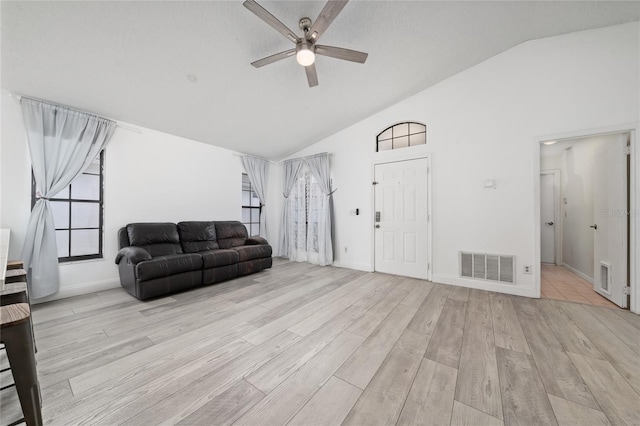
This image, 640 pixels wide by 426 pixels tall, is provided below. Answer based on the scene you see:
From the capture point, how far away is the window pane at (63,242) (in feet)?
9.56

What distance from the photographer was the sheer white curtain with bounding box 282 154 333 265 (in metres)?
4.58

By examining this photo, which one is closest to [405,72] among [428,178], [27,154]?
[428,178]

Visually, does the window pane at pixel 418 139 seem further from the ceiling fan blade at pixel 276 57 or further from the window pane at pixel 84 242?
the window pane at pixel 84 242

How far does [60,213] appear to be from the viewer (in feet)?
9.61

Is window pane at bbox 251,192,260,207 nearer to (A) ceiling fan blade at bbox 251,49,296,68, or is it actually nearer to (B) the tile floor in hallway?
(A) ceiling fan blade at bbox 251,49,296,68

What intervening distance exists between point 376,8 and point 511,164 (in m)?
2.63

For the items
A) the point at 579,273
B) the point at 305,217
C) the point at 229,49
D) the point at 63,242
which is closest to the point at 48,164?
the point at 63,242

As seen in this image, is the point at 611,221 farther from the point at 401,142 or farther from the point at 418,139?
the point at 401,142

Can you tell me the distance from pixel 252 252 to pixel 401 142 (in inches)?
130

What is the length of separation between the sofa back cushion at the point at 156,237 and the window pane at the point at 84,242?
443mm

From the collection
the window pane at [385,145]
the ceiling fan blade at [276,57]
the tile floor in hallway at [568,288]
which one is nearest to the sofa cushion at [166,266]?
the ceiling fan blade at [276,57]

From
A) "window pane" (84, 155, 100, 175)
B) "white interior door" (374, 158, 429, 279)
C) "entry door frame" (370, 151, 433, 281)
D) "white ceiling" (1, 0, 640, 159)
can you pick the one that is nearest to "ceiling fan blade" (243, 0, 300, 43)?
"white ceiling" (1, 0, 640, 159)

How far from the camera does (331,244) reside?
4.54 metres

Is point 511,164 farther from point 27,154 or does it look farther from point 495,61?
point 27,154
